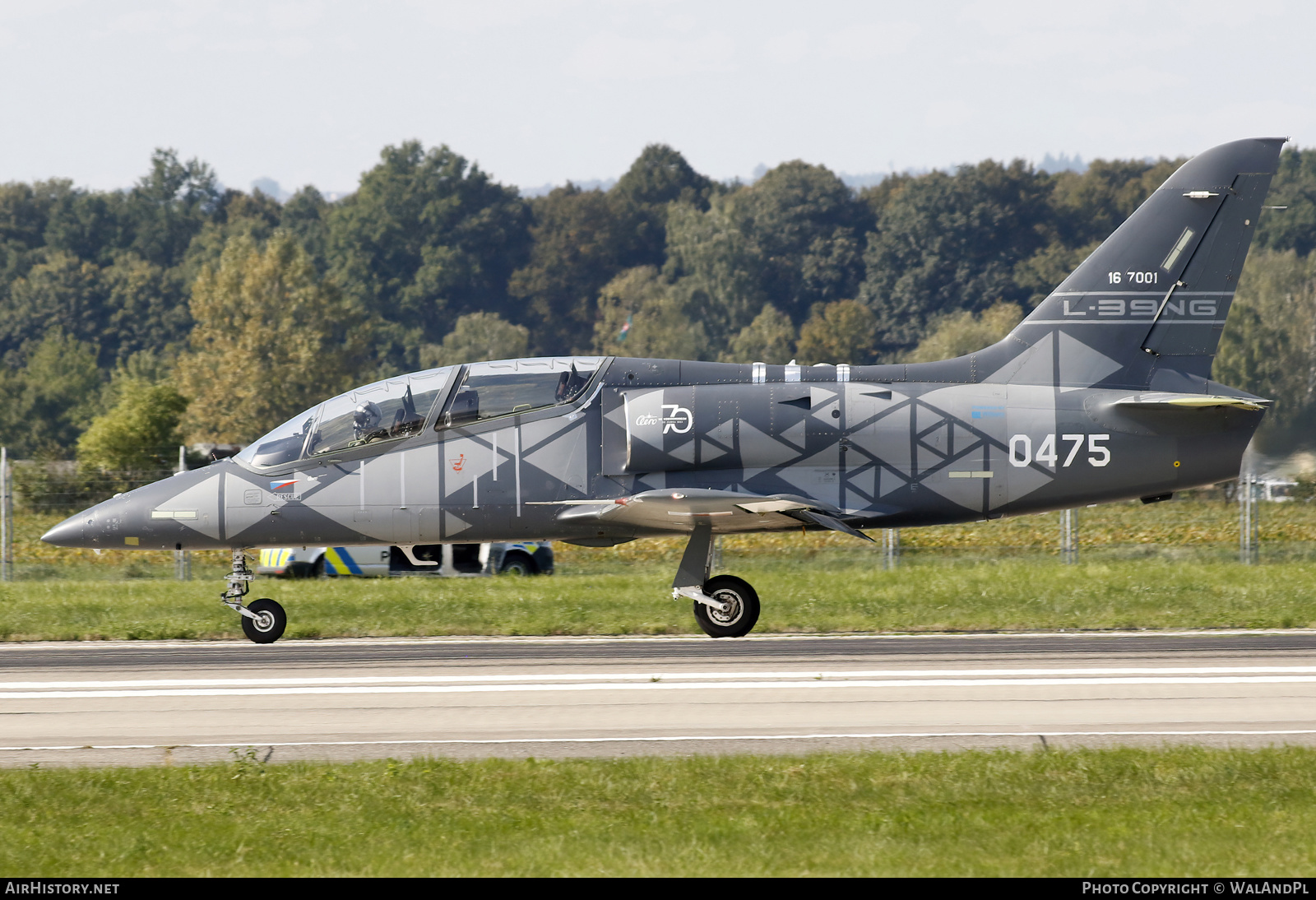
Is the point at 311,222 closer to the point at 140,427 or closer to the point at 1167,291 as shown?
the point at 140,427

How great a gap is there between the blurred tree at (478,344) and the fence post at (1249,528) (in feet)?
208

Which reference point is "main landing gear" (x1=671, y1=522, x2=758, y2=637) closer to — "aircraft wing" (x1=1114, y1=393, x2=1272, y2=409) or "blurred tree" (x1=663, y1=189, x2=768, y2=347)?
"aircraft wing" (x1=1114, y1=393, x2=1272, y2=409)

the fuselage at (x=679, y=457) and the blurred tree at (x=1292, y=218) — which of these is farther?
the blurred tree at (x=1292, y=218)

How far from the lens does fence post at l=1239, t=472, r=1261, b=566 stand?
88.1 feet

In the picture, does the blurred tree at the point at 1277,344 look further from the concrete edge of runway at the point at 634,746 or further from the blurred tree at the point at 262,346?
the blurred tree at the point at 262,346

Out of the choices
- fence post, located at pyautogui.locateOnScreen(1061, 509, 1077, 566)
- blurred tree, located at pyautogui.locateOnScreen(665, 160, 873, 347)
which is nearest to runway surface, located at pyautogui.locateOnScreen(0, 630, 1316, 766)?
fence post, located at pyautogui.locateOnScreen(1061, 509, 1077, 566)

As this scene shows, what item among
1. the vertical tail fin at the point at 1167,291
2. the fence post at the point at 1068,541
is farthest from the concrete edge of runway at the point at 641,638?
the fence post at the point at 1068,541

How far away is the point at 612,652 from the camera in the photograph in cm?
1680

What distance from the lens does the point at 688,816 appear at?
8711 mm

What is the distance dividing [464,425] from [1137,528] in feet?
59.4

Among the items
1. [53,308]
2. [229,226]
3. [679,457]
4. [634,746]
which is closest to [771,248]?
[229,226]

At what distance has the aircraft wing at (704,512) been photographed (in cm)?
1539

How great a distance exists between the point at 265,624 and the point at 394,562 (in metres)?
11.0

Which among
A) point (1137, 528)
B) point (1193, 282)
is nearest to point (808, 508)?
point (1193, 282)
